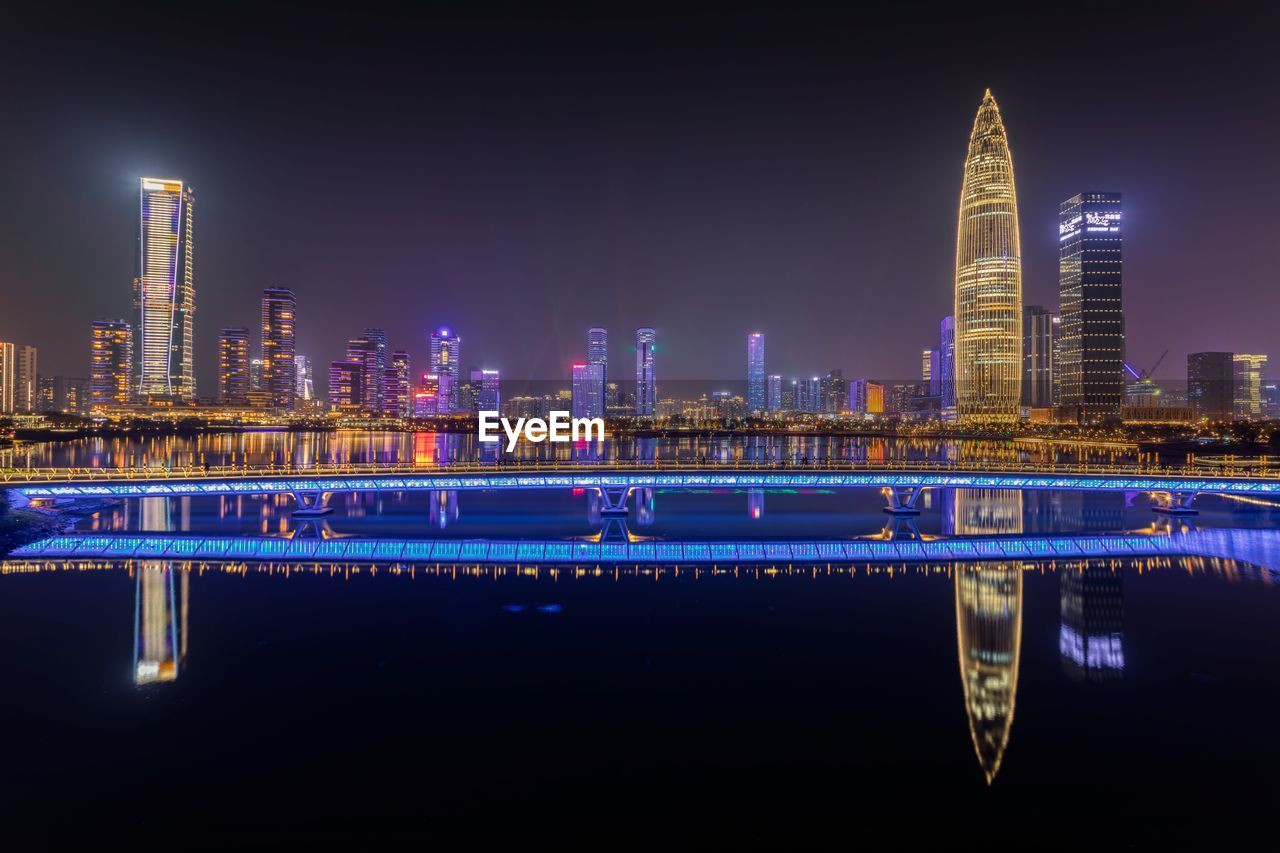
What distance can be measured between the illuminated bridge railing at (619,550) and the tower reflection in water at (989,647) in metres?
4.31

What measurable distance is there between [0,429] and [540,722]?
197m

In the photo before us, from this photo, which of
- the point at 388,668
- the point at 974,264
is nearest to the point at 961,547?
the point at 388,668

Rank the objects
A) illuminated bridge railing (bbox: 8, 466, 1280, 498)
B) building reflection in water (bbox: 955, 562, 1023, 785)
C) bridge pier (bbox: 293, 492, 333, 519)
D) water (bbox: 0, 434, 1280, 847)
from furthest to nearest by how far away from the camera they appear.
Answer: bridge pier (bbox: 293, 492, 333, 519), illuminated bridge railing (bbox: 8, 466, 1280, 498), building reflection in water (bbox: 955, 562, 1023, 785), water (bbox: 0, 434, 1280, 847)

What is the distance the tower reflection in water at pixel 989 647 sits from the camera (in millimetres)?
19938

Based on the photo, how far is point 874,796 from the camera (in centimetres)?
1667

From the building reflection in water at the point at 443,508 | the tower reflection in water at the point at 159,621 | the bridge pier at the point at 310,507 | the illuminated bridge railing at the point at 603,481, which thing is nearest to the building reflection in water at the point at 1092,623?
the illuminated bridge railing at the point at 603,481

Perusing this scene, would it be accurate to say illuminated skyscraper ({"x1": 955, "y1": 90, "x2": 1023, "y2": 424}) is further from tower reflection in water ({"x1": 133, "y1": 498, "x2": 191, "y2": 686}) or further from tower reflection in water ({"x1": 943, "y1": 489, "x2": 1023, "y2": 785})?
tower reflection in water ({"x1": 133, "y1": 498, "x2": 191, "y2": 686})

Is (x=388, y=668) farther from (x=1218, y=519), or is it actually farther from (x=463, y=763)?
(x=1218, y=519)

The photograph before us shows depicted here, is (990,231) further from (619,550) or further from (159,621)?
(159,621)

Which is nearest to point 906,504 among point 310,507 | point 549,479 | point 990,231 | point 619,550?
point 619,550

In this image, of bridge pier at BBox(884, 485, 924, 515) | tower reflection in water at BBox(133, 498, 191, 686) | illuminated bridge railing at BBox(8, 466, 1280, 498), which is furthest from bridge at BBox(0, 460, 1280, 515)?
tower reflection in water at BBox(133, 498, 191, 686)

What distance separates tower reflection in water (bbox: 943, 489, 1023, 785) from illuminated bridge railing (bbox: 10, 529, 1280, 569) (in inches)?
170

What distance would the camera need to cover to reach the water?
52.4ft

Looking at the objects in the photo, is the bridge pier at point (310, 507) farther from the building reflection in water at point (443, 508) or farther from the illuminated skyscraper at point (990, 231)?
the illuminated skyscraper at point (990, 231)
